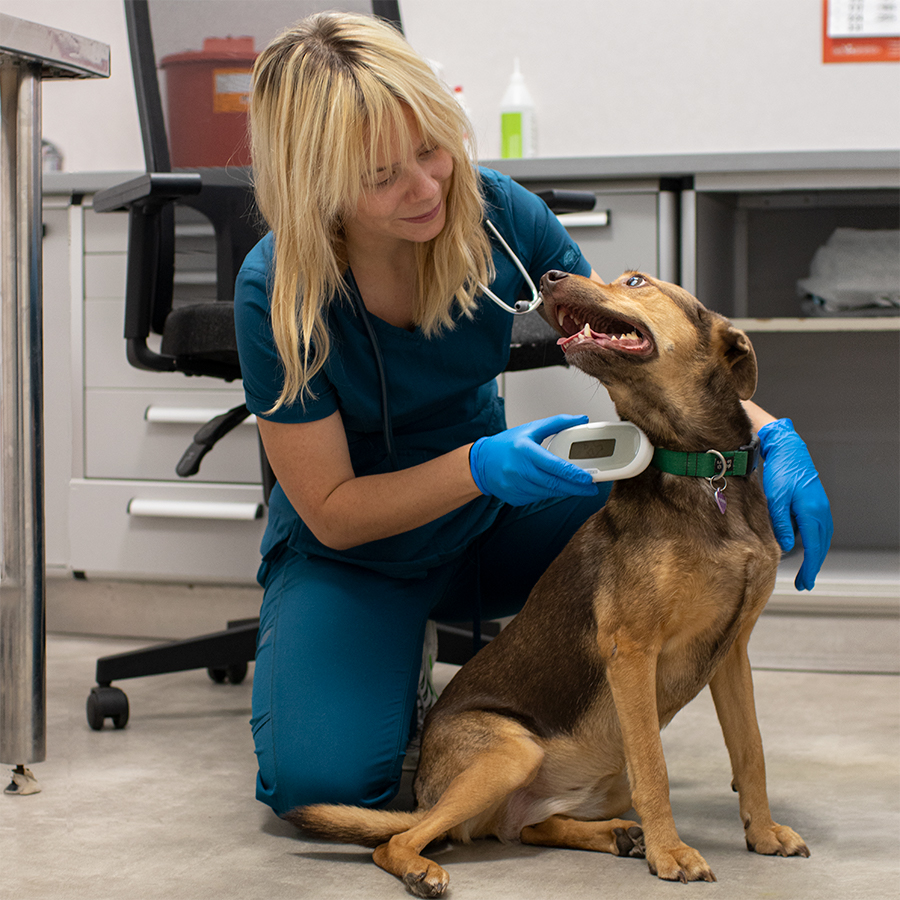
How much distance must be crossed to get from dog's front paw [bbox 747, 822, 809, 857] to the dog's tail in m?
0.40

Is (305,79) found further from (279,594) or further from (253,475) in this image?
(253,475)

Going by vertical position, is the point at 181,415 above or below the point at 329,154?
below

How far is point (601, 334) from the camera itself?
3.73ft

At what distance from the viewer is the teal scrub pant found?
130 cm

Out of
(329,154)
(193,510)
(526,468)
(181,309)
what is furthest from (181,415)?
(526,468)

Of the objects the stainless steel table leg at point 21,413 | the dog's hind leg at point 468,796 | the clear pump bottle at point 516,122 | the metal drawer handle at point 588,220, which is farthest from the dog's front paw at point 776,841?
the clear pump bottle at point 516,122

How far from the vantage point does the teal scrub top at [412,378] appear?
4.31 feet

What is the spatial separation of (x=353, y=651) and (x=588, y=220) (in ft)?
3.41

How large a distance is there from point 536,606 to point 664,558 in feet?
0.69

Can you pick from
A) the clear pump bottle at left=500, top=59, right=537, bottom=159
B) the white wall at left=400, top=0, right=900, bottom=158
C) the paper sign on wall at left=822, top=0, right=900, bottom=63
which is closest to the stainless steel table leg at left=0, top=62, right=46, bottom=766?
the clear pump bottle at left=500, top=59, right=537, bottom=159

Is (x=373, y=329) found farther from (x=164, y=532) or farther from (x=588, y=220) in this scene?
(x=164, y=532)

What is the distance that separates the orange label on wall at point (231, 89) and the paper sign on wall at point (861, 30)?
1.60 metres

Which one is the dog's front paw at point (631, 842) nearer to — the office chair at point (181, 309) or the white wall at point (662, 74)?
the office chair at point (181, 309)

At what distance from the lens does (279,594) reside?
4.80 feet
